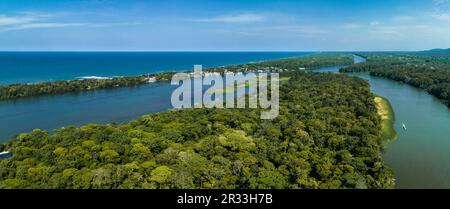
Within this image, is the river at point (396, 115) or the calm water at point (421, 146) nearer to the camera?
the calm water at point (421, 146)

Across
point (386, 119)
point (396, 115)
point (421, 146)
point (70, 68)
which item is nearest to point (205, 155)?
point (421, 146)

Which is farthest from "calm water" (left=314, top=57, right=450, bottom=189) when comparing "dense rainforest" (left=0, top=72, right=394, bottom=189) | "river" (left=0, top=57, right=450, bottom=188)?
"dense rainforest" (left=0, top=72, right=394, bottom=189)

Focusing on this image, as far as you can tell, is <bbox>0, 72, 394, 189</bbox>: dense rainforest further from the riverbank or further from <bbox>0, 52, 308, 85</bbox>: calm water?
<bbox>0, 52, 308, 85</bbox>: calm water

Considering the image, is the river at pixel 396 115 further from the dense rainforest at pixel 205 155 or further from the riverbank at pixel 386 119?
the dense rainforest at pixel 205 155

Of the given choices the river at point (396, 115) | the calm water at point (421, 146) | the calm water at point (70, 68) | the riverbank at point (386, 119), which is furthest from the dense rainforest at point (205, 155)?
the calm water at point (70, 68)
